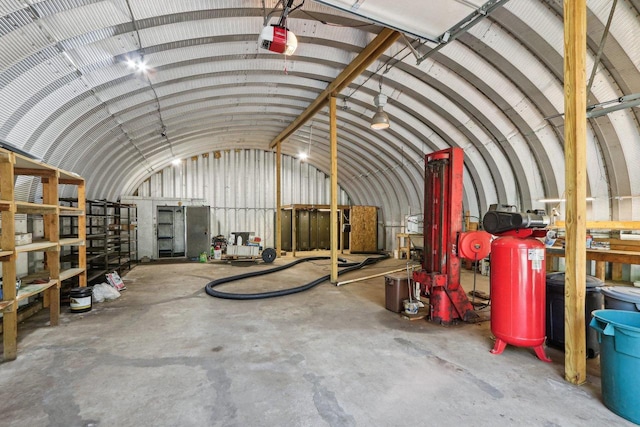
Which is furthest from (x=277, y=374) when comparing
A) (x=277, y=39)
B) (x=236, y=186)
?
(x=236, y=186)

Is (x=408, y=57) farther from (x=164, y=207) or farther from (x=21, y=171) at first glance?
(x=164, y=207)

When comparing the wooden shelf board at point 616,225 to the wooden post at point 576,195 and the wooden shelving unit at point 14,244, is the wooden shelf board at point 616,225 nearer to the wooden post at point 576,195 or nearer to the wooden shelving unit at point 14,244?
the wooden post at point 576,195

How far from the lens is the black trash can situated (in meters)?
3.34

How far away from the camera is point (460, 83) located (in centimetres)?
637

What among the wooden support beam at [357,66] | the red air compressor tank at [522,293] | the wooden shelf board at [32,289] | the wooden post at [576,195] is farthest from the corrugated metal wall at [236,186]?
the wooden post at [576,195]

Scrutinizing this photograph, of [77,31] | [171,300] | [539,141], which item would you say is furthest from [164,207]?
[539,141]

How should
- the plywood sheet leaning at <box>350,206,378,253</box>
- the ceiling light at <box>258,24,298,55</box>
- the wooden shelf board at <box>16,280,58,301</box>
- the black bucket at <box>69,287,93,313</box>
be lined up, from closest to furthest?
1. the wooden shelf board at <box>16,280,58,301</box>
2. the ceiling light at <box>258,24,298,55</box>
3. the black bucket at <box>69,287,93,313</box>
4. the plywood sheet leaning at <box>350,206,378,253</box>

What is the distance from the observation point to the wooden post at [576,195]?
2783 millimetres

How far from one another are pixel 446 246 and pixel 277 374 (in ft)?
9.45

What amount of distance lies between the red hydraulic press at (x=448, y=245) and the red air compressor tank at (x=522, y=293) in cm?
94

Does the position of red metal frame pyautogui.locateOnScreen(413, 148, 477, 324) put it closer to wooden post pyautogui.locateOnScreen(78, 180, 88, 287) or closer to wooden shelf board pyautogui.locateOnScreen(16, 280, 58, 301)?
wooden shelf board pyautogui.locateOnScreen(16, 280, 58, 301)

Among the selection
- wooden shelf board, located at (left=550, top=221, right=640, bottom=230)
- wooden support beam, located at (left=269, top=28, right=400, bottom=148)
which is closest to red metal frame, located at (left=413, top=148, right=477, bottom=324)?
Result: wooden support beam, located at (left=269, top=28, right=400, bottom=148)

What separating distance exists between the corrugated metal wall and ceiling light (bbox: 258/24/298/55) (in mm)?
9845

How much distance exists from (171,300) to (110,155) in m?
4.95
